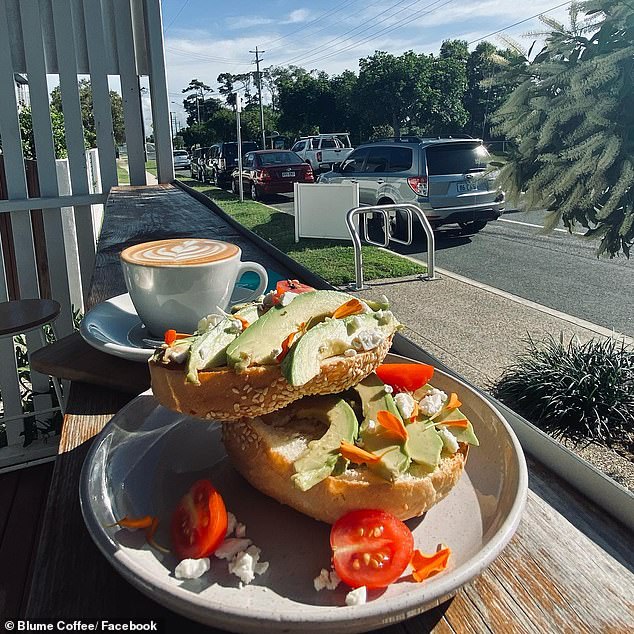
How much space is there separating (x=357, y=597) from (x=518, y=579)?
21 cm

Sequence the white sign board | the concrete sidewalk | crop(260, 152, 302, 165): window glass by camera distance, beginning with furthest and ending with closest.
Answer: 1. crop(260, 152, 302, 165): window glass
2. the white sign board
3. the concrete sidewalk

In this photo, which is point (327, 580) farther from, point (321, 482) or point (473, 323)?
point (473, 323)

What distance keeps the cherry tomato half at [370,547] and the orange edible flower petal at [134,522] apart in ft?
0.65

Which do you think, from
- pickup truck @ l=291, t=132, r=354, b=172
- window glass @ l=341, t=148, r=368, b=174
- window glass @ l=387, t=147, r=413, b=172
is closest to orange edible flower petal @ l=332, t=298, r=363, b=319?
window glass @ l=387, t=147, r=413, b=172

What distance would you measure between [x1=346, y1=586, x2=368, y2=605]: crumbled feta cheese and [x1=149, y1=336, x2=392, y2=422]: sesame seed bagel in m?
0.24

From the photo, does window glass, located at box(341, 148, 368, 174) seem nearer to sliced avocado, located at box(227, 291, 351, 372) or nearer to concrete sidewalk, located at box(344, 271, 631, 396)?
concrete sidewalk, located at box(344, 271, 631, 396)

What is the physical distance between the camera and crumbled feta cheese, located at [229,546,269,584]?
1.92 feet

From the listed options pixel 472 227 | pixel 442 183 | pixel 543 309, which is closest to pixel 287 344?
pixel 543 309

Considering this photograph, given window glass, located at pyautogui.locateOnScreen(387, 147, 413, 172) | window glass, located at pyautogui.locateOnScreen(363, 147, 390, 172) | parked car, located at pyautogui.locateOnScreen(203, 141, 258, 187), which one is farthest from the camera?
parked car, located at pyautogui.locateOnScreen(203, 141, 258, 187)

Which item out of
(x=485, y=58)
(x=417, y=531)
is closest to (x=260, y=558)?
(x=417, y=531)

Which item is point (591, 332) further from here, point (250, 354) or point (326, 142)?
point (326, 142)

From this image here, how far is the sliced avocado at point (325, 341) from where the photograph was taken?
71cm

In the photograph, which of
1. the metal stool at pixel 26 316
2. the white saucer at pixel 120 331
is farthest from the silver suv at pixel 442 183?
the white saucer at pixel 120 331

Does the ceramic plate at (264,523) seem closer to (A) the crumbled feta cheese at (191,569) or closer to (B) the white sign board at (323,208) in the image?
(A) the crumbled feta cheese at (191,569)
